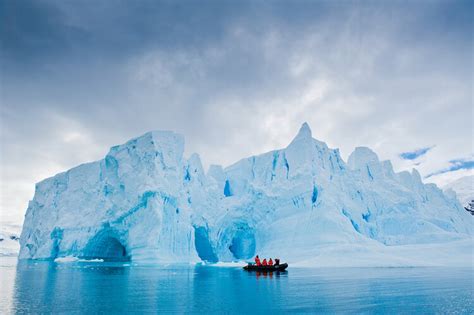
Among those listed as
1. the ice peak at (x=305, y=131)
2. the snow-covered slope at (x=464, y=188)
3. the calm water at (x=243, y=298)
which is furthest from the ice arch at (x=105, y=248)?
the snow-covered slope at (x=464, y=188)

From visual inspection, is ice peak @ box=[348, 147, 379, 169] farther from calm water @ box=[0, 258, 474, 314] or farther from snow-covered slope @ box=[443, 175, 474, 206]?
calm water @ box=[0, 258, 474, 314]

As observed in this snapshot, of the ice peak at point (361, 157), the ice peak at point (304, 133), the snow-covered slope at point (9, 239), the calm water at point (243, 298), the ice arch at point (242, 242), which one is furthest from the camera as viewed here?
the snow-covered slope at point (9, 239)

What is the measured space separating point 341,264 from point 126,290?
52.3 ft

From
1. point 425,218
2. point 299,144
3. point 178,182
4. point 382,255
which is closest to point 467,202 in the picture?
point 425,218

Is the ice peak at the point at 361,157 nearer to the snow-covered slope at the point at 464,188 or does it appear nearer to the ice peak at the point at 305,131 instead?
the ice peak at the point at 305,131

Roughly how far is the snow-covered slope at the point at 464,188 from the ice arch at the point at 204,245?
3605 centimetres

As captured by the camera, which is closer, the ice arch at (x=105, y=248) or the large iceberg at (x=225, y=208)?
the large iceberg at (x=225, y=208)

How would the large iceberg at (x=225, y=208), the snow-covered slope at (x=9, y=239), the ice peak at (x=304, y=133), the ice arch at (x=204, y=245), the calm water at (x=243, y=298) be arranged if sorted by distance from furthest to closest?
1. the snow-covered slope at (x=9, y=239)
2. the ice peak at (x=304, y=133)
3. the ice arch at (x=204, y=245)
4. the large iceberg at (x=225, y=208)
5. the calm water at (x=243, y=298)

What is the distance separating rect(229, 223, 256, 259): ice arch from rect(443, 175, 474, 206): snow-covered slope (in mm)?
32927

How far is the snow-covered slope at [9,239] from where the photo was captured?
96.2m

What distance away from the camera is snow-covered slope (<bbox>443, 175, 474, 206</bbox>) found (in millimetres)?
55531

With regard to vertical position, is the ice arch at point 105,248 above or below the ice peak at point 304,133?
below

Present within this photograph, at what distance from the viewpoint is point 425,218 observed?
3822 centimetres

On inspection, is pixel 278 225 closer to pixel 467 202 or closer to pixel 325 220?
pixel 325 220
